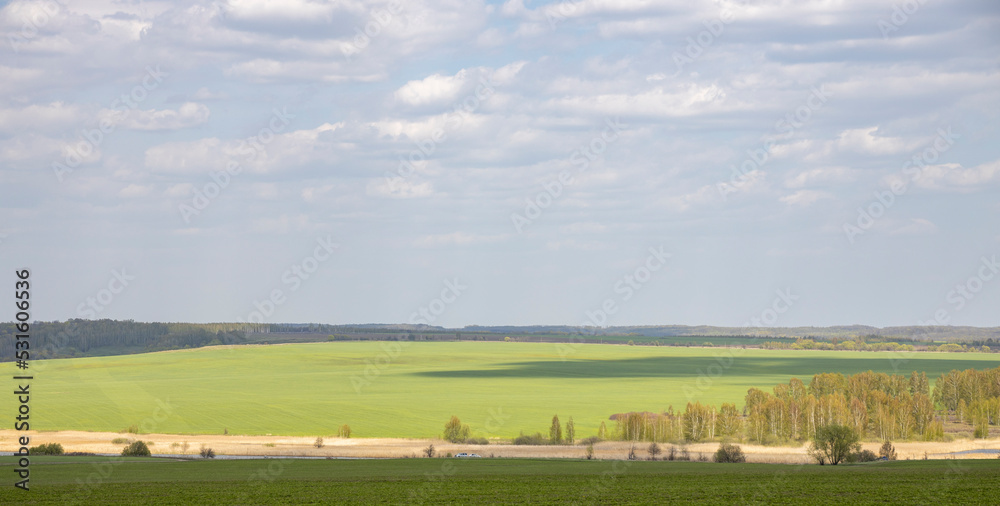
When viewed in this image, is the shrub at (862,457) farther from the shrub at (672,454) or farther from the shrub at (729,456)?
the shrub at (672,454)

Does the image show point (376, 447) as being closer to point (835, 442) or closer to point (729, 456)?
point (729, 456)

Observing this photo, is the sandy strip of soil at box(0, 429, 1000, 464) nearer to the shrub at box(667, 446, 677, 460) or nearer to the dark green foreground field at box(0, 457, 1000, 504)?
the shrub at box(667, 446, 677, 460)

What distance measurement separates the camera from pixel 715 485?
47750mm

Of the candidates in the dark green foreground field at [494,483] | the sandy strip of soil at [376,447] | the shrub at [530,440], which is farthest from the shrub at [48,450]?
the shrub at [530,440]

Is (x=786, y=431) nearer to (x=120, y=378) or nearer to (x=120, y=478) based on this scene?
(x=120, y=478)

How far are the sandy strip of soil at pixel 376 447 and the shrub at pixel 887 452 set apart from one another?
108cm

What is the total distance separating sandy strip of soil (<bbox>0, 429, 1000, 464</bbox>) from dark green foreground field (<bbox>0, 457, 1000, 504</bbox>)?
1337cm

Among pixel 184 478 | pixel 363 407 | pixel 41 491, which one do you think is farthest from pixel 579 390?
pixel 41 491

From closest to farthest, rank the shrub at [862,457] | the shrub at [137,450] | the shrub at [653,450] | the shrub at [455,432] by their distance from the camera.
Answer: the shrub at [862,457]
the shrub at [137,450]
the shrub at [653,450]
the shrub at [455,432]

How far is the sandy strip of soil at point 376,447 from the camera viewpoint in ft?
260

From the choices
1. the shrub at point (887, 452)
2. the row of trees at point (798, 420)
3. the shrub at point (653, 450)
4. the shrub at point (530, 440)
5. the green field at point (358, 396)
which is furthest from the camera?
the green field at point (358, 396)

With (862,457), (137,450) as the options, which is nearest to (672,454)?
(862,457)

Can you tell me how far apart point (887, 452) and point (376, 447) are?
4769cm

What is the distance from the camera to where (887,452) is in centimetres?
8250
